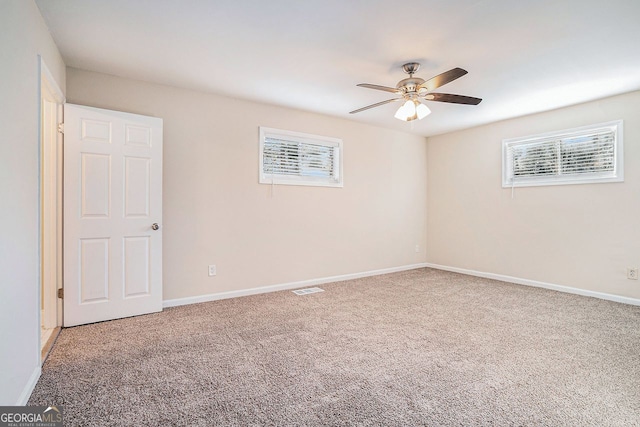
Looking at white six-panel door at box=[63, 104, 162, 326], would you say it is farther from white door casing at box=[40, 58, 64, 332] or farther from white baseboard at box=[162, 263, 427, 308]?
white baseboard at box=[162, 263, 427, 308]

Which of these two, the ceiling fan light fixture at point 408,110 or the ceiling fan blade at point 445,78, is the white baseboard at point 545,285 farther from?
the ceiling fan blade at point 445,78

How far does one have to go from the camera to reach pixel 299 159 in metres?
4.52

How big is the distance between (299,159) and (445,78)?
2.38 m

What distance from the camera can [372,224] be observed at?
17.3ft

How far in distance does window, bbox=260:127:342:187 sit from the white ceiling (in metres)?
0.68

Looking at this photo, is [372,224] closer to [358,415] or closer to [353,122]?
[353,122]

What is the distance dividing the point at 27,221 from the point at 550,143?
5.71m

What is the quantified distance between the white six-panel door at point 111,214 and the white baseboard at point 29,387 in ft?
3.42

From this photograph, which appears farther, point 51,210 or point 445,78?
point 51,210

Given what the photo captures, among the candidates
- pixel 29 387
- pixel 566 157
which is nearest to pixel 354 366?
pixel 29 387

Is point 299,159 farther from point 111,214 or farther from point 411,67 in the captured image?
point 111,214

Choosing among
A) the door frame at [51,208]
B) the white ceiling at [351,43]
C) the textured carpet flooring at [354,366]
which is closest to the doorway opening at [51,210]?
the door frame at [51,208]

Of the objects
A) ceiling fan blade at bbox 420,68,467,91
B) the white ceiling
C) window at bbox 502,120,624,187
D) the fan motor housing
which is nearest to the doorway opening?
the white ceiling

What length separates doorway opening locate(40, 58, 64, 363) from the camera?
9.37ft
